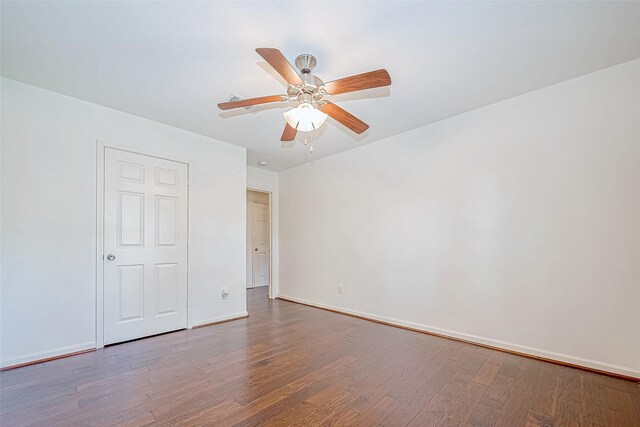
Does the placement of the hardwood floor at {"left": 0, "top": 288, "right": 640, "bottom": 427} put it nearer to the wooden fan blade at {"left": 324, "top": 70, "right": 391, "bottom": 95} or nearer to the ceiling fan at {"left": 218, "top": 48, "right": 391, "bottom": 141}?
the ceiling fan at {"left": 218, "top": 48, "right": 391, "bottom": 141}

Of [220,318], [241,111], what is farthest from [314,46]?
[220,318]

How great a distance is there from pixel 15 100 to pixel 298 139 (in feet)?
9.46

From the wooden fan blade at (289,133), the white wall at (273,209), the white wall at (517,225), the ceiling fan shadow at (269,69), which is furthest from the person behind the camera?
the white wall at (273,209)

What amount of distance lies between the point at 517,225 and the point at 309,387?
2480mm

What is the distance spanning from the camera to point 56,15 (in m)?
1.81

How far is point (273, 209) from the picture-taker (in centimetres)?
562

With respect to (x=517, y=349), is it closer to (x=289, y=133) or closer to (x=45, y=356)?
(x=289, y=133)

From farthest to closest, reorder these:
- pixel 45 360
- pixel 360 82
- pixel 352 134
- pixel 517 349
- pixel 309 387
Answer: pixel 352 134 < pixel 517 349 < pixel 45 360 < pixel 309 387 < pixel 360 82

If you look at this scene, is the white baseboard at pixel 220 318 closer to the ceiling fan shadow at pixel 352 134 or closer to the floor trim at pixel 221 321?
the floor trim at pixel 221 321

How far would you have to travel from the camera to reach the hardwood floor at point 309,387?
5.98 feet

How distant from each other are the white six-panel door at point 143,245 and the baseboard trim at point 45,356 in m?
0.18

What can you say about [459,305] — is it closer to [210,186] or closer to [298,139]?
[298,139]

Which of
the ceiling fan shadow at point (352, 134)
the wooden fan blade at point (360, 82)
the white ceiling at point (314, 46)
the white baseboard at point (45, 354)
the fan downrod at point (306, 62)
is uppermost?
the white ceiling at point (314, 46)

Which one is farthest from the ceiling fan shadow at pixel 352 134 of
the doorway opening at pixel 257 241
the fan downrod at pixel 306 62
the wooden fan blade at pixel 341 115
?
the doorway opening at pixel 257 241
